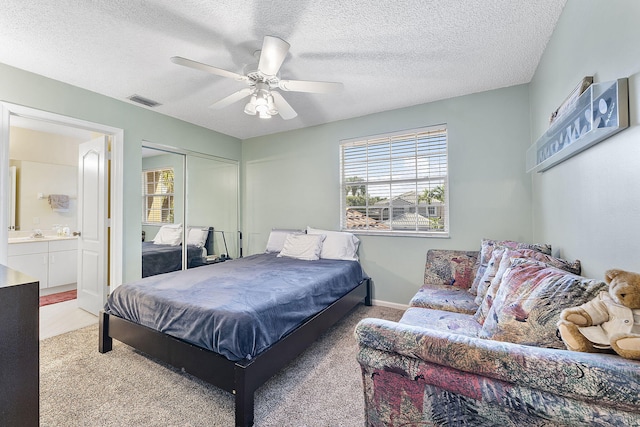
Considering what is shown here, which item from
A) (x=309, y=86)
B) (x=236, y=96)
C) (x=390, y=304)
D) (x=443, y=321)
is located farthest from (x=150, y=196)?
(x=443, y=321)

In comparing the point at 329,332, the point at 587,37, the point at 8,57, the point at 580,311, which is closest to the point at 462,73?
the point at 587,37

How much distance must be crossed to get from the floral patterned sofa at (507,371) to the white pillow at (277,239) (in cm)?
299

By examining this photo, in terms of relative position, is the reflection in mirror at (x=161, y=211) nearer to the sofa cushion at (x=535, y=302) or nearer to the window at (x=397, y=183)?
the window at (x=397, y=183)

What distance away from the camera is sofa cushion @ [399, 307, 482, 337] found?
5.44ft

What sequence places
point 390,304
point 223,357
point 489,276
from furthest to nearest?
point 390,304 → point 489,276 → point 223,357

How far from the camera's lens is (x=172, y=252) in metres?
3.84

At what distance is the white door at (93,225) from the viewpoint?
3240mm

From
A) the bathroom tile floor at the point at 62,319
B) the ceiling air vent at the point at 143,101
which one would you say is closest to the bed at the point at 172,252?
the bathroom tile floor at the point at 62,319

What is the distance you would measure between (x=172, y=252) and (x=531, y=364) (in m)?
4.12

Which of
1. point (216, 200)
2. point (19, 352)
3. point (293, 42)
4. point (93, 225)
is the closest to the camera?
point (19, 352)

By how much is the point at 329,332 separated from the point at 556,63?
3.01 m

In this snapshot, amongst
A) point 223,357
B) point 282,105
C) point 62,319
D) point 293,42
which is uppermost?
point 293,42

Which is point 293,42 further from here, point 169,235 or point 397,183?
point 169,235

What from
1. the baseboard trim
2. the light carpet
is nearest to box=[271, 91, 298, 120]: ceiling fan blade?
the light carpet
